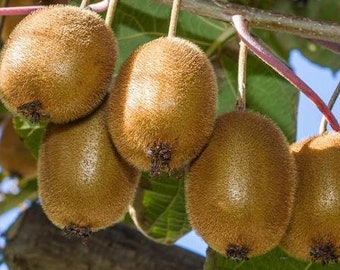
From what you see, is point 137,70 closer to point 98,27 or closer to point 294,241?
point 98,27

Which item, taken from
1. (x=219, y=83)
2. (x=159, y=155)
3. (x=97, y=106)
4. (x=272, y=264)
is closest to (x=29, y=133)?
(x=219, y=83)

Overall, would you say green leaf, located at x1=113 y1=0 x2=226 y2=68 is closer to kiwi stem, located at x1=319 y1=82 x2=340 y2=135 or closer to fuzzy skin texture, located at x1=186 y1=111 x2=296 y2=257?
kiwi stem, located at x1=319 y1=82 x2=340 y2=135

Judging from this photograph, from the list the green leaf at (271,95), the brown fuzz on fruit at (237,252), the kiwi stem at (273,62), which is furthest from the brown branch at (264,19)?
the green leaf at (271,95)

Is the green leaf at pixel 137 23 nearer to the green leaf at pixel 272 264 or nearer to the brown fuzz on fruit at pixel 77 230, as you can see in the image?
the green leaf at pixel 272 264

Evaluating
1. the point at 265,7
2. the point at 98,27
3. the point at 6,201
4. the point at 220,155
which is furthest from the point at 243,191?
the point at 6,201

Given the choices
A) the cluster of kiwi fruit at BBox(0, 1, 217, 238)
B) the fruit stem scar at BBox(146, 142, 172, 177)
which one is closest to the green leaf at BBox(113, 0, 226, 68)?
the cluster of kiwi fruit at BBox(0, 1, 217, 238)

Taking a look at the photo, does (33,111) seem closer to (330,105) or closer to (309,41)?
(330,105)
